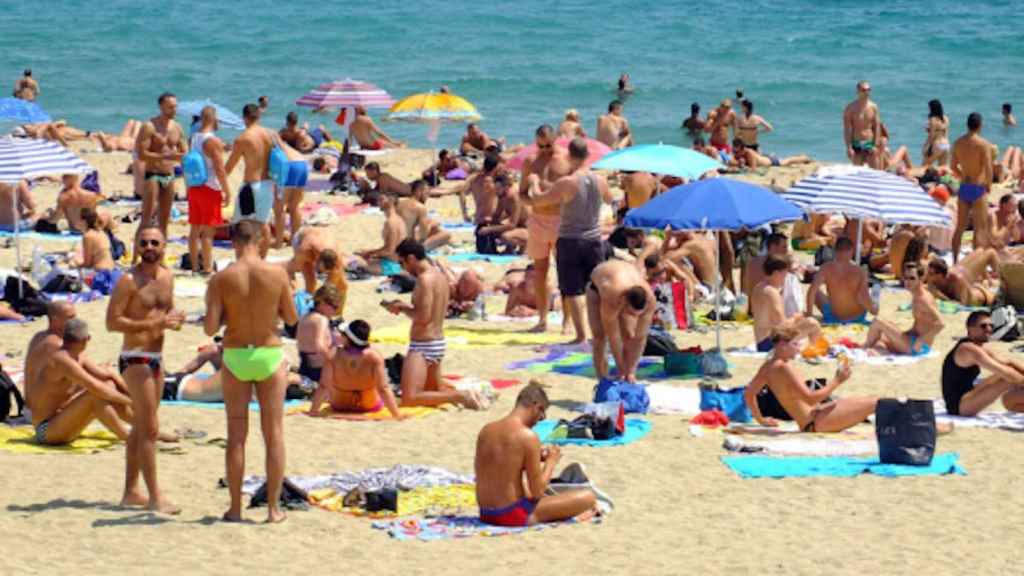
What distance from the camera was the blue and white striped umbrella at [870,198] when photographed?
1264cm

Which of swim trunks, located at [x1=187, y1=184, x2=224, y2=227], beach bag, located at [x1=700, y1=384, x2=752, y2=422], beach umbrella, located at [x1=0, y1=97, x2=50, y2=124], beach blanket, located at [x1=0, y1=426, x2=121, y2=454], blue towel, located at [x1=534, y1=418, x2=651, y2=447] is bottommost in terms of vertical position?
beach blanket, located at [x1=0, y1=426, x2=121, y2=454]

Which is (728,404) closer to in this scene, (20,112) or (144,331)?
(144,331)

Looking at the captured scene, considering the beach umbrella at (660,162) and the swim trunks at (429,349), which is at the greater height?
the beach umbrella at (660,162)

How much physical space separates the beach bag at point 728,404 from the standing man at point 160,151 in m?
6.07

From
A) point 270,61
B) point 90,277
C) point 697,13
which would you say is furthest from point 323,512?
point 697,13

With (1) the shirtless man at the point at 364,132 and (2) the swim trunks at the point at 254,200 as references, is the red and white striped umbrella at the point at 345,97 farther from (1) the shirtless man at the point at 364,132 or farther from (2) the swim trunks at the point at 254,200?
(2) the swim trunks at the point at 254,200

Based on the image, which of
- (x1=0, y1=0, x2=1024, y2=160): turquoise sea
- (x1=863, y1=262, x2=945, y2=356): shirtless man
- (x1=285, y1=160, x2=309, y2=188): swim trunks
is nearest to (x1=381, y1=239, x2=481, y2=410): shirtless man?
(x1=863, y1=262, x2=945, y2=356): shirtless man

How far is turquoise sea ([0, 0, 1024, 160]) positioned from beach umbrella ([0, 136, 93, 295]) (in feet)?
49.1

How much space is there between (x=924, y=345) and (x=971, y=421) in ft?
6.32

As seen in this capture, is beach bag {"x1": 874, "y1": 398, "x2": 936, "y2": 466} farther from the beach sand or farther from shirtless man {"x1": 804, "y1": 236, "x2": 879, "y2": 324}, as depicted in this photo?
shirtless man {"x1": 804, "y1": 236, "x2": 879, "y2": 324}

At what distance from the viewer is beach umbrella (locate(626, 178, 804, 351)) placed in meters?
11.1

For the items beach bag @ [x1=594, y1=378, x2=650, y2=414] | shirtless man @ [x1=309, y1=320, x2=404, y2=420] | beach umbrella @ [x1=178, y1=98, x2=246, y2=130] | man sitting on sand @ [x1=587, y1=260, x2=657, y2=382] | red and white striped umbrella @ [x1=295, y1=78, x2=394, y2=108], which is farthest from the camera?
red and white striped umbrella @ [x1=295, y1=78, x2=394, y2=108]

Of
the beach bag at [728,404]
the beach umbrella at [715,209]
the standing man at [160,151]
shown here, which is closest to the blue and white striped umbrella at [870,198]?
the beach umbrella at [715,209]

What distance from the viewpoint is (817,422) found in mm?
9703
